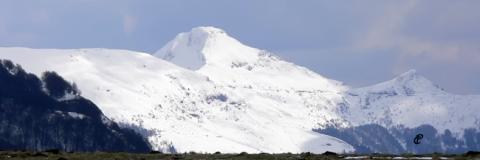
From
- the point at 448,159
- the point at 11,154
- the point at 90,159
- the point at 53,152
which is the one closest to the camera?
the point at 448,159

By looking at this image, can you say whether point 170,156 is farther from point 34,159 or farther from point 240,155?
point 34,159

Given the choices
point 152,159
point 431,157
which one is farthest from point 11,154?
point 431,157

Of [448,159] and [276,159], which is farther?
[276,159]

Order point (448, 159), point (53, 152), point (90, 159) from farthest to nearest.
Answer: point (53, 152) → point (90, 159) → point (448, 159)

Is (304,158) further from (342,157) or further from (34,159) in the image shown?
(34,159)

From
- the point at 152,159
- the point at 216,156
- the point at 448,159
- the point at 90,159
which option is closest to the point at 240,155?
the point at 216,156

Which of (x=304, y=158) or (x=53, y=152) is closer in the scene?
(x=304, y=158)

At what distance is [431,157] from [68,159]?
21440mm

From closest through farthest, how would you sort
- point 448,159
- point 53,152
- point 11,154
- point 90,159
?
point 448,159, point 90,159, point 11,154, point 53,152

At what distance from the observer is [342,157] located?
59.3 meters

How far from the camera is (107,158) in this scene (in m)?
60.0

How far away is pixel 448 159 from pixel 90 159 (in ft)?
68.4

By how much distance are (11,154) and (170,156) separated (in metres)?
10.2

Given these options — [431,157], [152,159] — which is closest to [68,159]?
[152,159]
